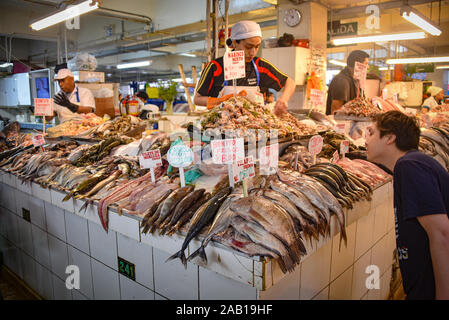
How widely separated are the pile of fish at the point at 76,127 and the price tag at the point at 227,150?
10.2 ft

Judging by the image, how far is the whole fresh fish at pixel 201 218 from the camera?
5.99ft

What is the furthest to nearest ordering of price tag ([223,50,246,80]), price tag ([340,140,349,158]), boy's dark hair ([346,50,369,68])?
1. boy's dark hair ([346,50,369,68])
2. price tag ([340,140,349,158])
3. price tag ([223,50,246,80])

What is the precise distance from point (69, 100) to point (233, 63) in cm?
409

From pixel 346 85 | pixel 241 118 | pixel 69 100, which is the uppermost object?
pixel 346 85

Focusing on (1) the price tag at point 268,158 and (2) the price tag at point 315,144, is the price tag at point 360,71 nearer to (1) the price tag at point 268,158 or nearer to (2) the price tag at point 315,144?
(2) the price tag at point 315,144

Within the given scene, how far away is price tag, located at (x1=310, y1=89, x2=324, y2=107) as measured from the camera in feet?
14.8

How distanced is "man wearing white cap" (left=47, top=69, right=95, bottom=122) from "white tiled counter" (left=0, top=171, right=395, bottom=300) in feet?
5.75

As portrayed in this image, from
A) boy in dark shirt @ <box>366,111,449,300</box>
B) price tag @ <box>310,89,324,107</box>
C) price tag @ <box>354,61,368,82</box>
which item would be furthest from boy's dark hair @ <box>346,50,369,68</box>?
boy in dark shirt @ <box>366,111,449,300</box>

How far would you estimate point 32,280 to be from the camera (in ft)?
13.2

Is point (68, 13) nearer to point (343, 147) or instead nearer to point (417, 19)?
point (343, 147)

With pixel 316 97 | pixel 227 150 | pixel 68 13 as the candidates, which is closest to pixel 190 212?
pixel 227 150

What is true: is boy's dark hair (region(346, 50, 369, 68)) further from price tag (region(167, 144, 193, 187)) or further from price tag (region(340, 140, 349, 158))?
price tag (region(167, 144, 193, 187))

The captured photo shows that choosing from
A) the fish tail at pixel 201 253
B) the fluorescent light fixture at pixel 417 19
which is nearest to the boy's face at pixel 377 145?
the fish tail at pixel 201 253

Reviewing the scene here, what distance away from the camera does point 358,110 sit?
187 inches
